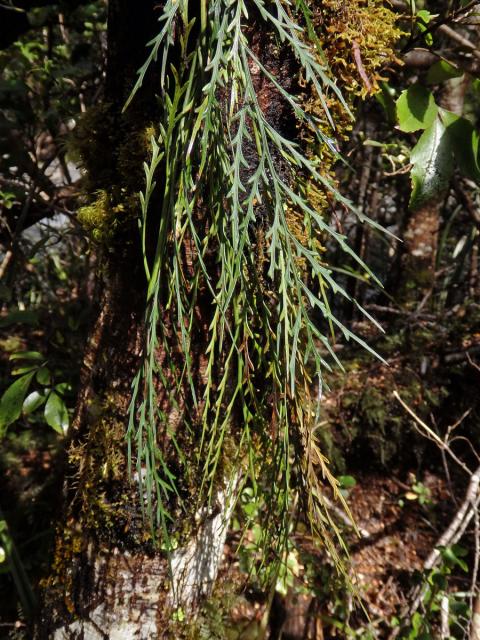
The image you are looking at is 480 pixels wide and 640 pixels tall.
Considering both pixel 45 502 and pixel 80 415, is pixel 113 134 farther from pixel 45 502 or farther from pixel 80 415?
pixel 45 502

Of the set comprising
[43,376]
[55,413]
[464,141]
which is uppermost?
[464,141]

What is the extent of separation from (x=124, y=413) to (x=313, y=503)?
0.35m

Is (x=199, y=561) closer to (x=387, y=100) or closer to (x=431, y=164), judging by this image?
(x=431, y=164)

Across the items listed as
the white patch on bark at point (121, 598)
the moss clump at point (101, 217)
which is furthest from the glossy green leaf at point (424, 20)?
the white patch on bark at point (121, 598)

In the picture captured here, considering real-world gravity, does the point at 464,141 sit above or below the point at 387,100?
below

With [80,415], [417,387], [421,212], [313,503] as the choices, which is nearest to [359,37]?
[313,503]

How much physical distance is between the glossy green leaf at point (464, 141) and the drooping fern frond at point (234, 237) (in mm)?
249

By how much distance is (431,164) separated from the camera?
0.75 meters

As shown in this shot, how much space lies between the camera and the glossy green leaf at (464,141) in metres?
0.74

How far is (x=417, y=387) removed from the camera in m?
1.93

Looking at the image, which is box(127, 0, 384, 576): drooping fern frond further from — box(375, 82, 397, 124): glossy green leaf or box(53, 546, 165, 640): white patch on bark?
box(375, 82, 397, 124): glossy green leaf

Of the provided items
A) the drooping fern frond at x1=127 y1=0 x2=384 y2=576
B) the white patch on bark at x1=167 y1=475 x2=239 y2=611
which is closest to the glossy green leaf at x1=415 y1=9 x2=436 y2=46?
the drooping fern frond at x1=127 y1=0 x2=384 y2=576

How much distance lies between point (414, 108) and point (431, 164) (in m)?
0.10

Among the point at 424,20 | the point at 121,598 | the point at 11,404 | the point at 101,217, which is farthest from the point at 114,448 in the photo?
the point at 424,20
